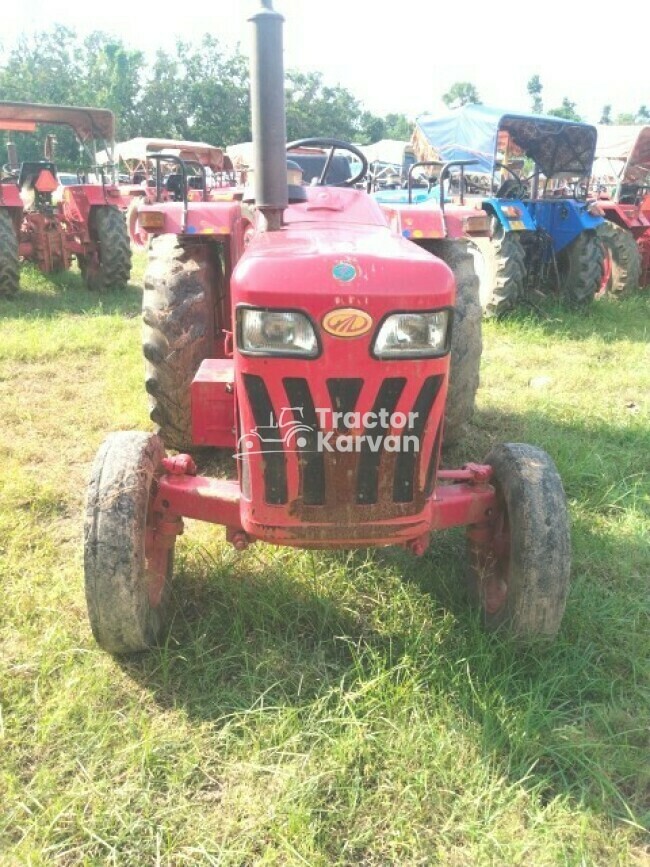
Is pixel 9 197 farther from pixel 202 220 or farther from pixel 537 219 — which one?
pixel 537 219

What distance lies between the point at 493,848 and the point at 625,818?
383 mm

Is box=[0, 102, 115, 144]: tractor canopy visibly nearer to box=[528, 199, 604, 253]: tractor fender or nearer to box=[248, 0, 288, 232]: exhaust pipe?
box=[528, 199, 604, 253]: tractor fender

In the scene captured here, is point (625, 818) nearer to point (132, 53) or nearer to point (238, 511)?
point (238, 511)

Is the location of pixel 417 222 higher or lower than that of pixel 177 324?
higher

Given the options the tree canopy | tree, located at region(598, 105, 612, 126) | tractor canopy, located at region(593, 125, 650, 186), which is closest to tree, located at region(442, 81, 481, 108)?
tree, located at region(598, 105, 612, 126)

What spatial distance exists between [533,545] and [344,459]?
715mm

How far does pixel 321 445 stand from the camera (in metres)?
2.04

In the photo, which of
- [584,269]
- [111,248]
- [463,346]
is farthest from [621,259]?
[111,248]

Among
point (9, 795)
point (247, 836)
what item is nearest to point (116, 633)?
point (9, 795)

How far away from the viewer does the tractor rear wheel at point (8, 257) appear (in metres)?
7.61

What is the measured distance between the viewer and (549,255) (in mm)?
7988

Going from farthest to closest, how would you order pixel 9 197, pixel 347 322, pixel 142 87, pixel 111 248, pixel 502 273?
pixel 142 87 < pixel 111 248 < pixel 9 197 < pixel 502 273 < pixel 347 322

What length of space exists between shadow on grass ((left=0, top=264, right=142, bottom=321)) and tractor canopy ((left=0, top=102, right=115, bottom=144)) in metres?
1.67

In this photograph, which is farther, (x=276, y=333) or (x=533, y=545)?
(x=533, y=545)
